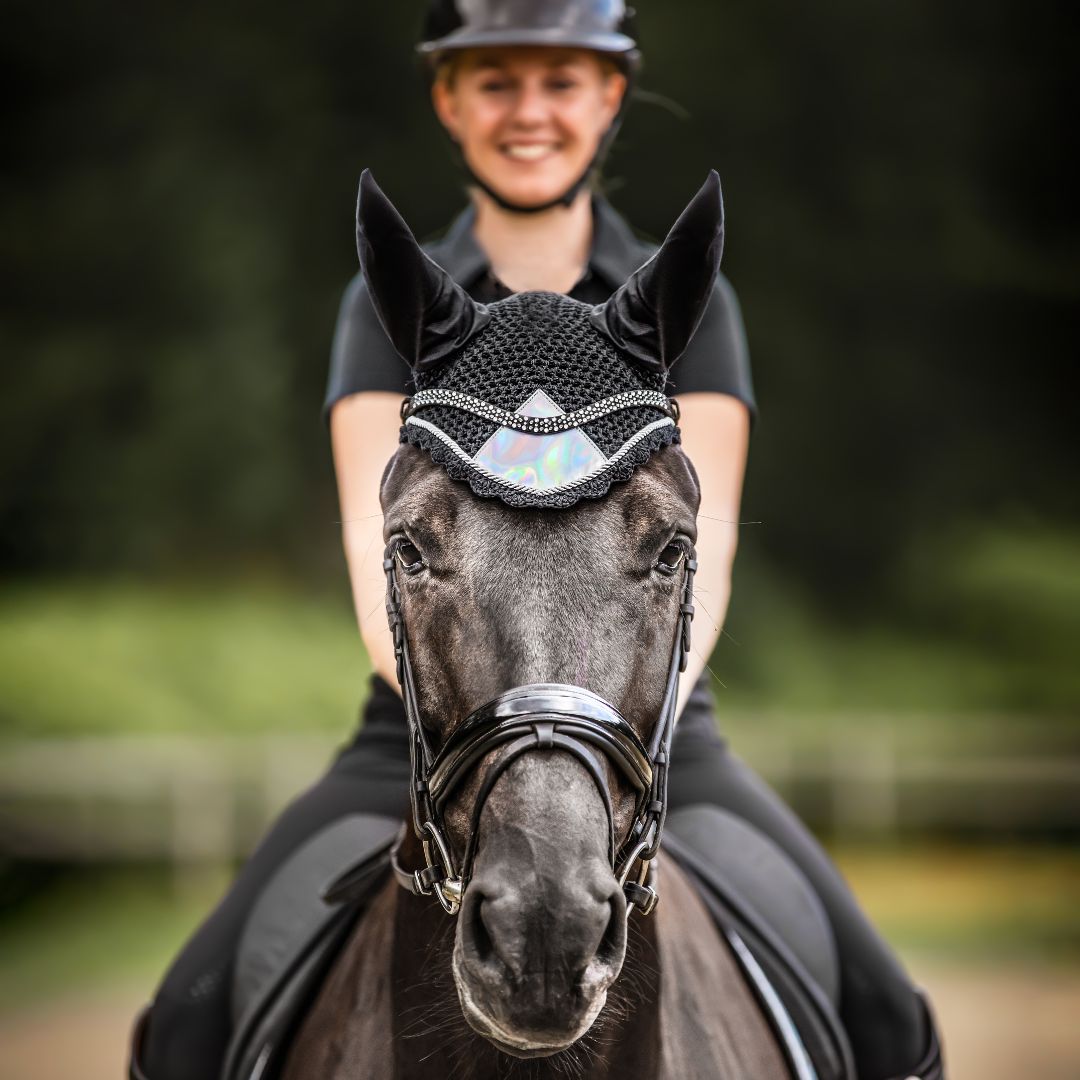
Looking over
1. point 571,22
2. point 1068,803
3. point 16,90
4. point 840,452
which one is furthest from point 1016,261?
point 571,22

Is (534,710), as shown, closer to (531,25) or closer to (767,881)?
(767,881)

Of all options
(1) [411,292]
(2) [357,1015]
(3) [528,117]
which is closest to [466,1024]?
(2) [357,1015]

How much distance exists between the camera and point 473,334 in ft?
7.18

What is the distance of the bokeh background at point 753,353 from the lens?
12680mm

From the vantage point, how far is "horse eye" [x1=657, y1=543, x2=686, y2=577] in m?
2.06

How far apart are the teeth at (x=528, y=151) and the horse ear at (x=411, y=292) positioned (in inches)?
40.2

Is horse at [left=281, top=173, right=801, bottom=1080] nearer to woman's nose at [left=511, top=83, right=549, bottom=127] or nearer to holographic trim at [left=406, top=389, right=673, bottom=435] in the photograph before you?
holographic trim at [left=406, top=389, right=673, bottom=435]

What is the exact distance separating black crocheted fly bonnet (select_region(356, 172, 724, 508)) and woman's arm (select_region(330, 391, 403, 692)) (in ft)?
1.83

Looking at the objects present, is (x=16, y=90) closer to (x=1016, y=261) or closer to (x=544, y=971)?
(x=1016, y=261)

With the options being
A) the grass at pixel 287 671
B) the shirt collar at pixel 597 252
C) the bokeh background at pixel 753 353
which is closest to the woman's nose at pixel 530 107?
the shirt collar at pixel 597 252

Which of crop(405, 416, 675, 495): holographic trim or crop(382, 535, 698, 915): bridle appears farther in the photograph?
crop(405, 416, 675, 495): holographic trim

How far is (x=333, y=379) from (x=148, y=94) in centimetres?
1241

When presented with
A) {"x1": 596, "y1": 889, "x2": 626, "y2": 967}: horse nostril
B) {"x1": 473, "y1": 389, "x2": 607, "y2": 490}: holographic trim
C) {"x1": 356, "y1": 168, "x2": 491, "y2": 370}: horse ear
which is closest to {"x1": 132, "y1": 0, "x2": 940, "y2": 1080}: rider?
{"x1": 356, "y1": 168, "x2": 491, "y2": 370}: horse ear

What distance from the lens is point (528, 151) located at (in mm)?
3152
